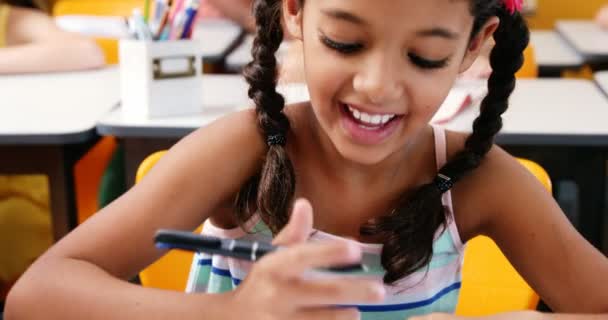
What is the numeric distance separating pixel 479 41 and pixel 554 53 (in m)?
1.90

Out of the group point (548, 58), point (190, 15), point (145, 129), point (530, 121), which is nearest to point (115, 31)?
point (190, 15)

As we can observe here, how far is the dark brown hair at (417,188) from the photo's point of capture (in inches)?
40.4

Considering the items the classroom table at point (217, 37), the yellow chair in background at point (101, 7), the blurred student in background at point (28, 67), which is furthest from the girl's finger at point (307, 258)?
the yellow chair in background at point (101, 7)

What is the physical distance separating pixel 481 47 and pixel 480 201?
0.21 m

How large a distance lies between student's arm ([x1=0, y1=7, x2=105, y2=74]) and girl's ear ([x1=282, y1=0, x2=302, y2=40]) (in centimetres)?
144

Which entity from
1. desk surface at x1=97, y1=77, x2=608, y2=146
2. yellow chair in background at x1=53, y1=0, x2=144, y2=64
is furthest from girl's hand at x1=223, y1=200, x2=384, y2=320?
yellow chair in background at x1=53, y1=0, x2=144, y2=64

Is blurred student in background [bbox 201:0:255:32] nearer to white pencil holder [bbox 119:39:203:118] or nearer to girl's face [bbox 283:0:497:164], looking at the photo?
white pencil holder [bbox 119:39:203:118]

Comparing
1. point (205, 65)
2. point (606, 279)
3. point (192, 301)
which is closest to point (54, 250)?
point (192, 301)

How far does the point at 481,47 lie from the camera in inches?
A: 38.9

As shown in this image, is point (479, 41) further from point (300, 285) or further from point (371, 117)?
point (300, 285)

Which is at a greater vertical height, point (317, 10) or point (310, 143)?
point (317, 10)

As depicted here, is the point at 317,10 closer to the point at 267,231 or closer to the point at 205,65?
the point at 267,231

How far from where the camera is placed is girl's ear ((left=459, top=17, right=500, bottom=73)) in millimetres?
951

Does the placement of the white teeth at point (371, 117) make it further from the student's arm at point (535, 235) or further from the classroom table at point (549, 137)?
the classroom table at point (549, 137)
